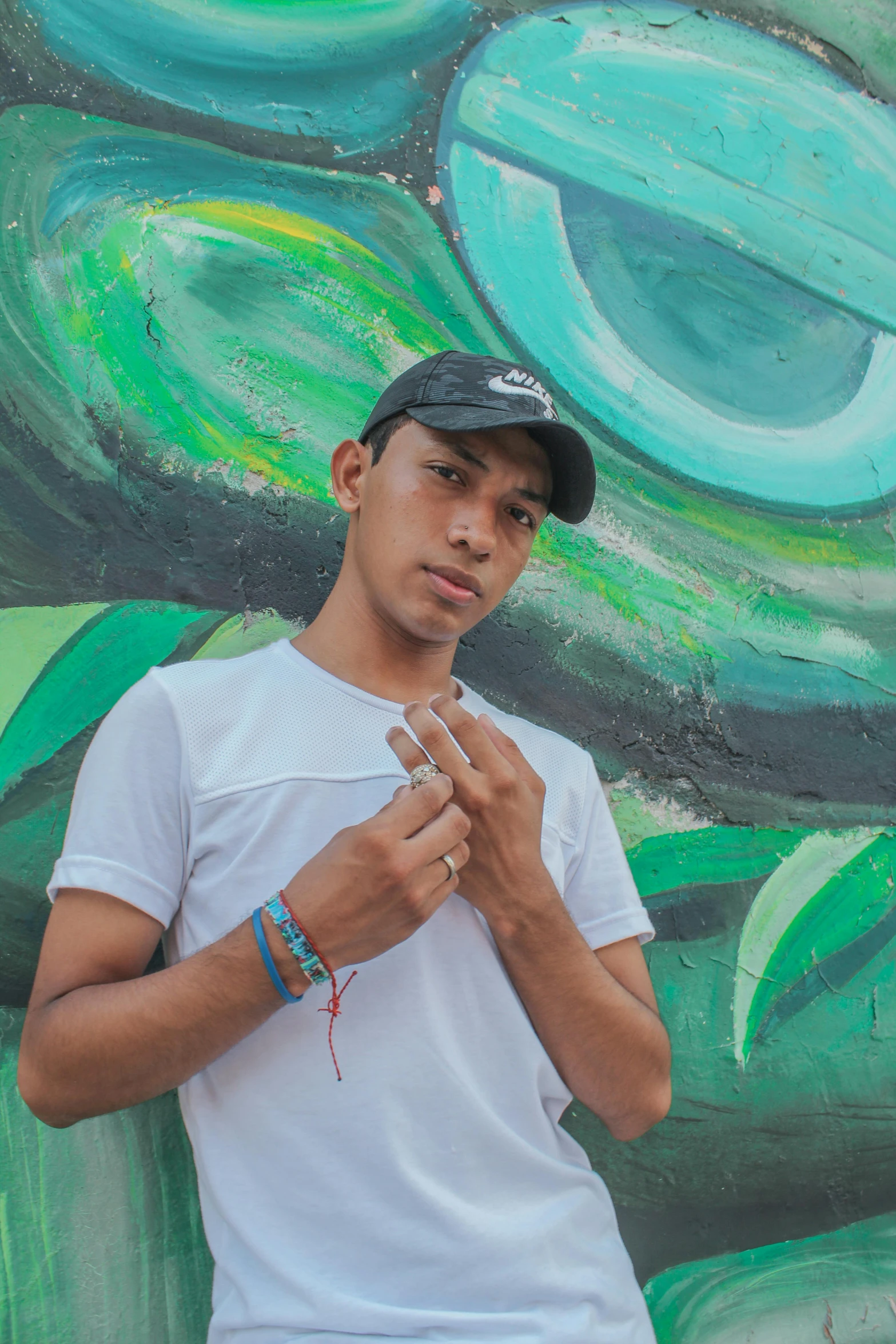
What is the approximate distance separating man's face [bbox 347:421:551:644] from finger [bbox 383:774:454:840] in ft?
1.24

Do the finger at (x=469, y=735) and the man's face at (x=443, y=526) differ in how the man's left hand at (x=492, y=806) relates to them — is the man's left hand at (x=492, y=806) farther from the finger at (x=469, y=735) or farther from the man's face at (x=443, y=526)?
the man's face at (x=443, y=526)

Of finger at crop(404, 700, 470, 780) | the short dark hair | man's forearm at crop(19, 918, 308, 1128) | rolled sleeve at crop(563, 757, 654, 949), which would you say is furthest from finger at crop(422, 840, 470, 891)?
the short dark hair

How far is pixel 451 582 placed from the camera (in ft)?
5.17

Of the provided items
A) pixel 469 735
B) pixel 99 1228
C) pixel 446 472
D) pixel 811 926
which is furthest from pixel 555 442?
pixel 99 1228

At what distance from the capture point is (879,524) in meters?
2.50

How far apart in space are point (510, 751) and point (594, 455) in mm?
1145

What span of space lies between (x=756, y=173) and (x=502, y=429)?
1.55 meters

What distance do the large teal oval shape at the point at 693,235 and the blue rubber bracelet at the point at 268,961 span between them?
1.62 m

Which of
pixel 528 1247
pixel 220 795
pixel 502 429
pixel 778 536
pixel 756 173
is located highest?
pixel 756 173

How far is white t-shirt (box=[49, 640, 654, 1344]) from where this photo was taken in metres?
1.27

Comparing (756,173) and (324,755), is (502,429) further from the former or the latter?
(756,173)

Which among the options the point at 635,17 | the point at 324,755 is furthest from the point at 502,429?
the point at 635,17

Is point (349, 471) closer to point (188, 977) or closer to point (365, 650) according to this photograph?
point (365, 650)

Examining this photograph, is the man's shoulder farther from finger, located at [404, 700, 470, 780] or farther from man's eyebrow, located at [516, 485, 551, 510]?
man's eyebrow, located at [516, 485, 551, 510]
